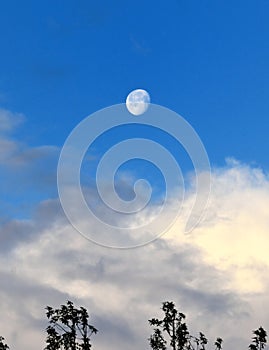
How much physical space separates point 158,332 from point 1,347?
24.0 m

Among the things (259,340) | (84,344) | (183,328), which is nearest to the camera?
(84,344)

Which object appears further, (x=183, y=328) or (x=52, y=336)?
(x=183, y=328)

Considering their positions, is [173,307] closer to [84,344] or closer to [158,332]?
[158,332]

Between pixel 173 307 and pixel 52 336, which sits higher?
pixel 173 307

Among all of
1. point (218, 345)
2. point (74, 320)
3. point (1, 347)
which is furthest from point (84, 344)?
point (218, 345)

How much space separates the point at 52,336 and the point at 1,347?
8.22 meters

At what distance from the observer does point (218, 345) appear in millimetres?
113875

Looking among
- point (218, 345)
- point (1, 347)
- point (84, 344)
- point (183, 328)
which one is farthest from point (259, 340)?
point (1, 347)

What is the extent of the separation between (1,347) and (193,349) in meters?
29.0

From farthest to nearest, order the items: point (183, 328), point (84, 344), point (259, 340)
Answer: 1. point (259, 340)
2. point (183, 328)
3. point (84, 344)

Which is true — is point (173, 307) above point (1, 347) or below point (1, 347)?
above

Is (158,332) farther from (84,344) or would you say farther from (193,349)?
(84,344)

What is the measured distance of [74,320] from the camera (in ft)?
318

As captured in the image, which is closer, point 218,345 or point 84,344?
point 84,344
